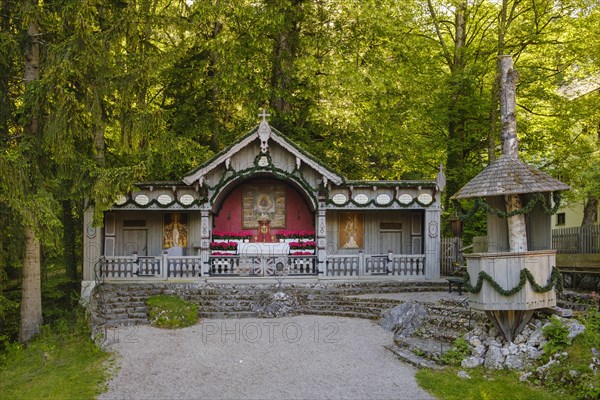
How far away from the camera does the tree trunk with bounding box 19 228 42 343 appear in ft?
53.6

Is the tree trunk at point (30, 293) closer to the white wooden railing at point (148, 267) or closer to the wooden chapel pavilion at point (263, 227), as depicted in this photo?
the wooden chapel pavilion at point (263, 227)

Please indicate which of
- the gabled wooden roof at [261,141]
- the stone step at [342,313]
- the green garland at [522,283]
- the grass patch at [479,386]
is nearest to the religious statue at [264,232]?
the gabled wooden roof at [261,141]

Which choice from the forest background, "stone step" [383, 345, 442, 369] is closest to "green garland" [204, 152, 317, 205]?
the forest background

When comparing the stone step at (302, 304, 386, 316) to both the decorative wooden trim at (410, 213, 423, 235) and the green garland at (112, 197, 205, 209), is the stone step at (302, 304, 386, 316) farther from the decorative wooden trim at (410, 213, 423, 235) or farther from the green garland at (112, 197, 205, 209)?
the decorative wooden trim at (410, 213, 423, 235)

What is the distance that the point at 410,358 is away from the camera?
11734 mm

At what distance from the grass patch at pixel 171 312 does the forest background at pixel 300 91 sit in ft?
11.1

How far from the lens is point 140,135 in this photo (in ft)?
57.0

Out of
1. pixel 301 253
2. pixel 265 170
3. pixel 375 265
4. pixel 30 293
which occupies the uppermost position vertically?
pixel 265 170

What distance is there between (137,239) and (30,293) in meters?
4.95

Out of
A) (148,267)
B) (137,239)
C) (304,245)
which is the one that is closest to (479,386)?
(304,245)

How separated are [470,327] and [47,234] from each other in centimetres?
1085

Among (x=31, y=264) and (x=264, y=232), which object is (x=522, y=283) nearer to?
(x=264, y=232)

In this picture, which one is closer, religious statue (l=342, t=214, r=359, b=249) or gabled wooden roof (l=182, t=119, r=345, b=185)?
gabled wooden roof (l=182, t=119, r=345, b=185)

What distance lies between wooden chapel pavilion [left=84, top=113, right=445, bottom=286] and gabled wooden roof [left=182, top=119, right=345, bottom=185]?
0.03 metres
